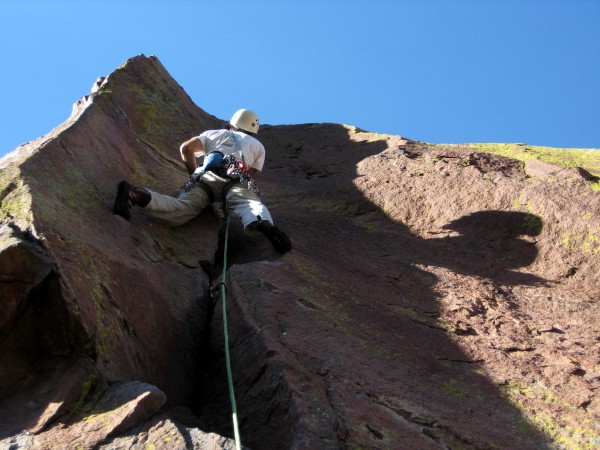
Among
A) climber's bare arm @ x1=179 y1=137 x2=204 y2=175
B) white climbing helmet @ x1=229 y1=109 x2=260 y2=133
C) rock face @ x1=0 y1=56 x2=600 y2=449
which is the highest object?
white climbing helmet @ x1=229 y1=109 x2=260 y2=133

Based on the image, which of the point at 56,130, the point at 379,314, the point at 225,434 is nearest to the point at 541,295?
the point at 379,314

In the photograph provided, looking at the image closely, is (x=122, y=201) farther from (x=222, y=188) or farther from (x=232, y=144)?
(x=232, y=144)

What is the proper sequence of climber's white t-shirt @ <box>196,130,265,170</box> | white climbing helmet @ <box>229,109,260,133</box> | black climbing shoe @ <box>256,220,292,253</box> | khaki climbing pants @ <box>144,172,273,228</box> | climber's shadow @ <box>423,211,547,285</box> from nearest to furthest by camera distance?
black climbing shoe @ <box>256,220,292,253</box> → khaki climbing pants @ <box>144,172,273,228</box> → climber's shadow @ <box>423,211,547,285</box> → climber's white t-shirt @ <box>196,130,265,170</box> → white climbing helmet @ <box>229,109,260,133</box>

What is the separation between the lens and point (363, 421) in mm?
4184

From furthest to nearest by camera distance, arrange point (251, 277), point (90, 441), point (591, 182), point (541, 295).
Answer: point (591, 182) < point (541, 295) < point (251, 277) < point (90, 441)

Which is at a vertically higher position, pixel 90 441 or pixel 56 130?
pixel 56 130

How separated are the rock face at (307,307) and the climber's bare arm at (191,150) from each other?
297 millimetres

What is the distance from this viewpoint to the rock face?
4180mm

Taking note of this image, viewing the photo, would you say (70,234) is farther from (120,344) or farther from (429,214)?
(429,214)

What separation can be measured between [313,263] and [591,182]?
3.03 m

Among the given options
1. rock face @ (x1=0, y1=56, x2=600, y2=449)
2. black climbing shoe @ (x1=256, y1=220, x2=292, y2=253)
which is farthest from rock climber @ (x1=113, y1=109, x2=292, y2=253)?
rock face @ (x1=0, y1=56, x2=600, y2=449)

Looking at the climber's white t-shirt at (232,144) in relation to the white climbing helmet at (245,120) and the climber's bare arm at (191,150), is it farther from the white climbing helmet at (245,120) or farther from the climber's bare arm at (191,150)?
the white climbing helmet at (245,120)

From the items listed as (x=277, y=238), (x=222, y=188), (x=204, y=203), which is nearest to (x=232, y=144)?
(x=222, y=188)

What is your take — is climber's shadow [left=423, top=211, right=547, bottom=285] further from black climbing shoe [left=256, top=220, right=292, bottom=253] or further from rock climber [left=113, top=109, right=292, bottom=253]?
rock climber [left=113, top=109, right=292, bottom=253]
